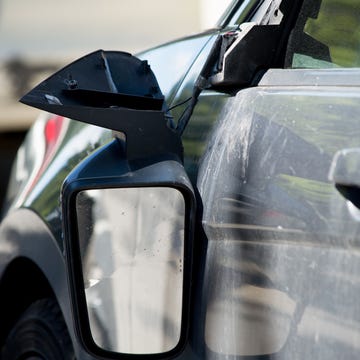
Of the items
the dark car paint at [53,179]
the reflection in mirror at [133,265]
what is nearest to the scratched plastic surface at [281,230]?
the reflection in mirror at [133,265]

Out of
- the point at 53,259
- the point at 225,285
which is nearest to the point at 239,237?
the point at 225,285

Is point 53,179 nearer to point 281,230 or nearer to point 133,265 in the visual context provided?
point 133,265

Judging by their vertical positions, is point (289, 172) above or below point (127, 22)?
above

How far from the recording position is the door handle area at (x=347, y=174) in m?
1.62

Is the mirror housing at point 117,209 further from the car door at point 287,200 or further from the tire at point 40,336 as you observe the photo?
the tire at point 40,336

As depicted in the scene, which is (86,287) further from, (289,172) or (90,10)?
(90,10)

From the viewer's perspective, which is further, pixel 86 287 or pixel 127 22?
pixel 127 22

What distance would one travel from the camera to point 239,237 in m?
1.94

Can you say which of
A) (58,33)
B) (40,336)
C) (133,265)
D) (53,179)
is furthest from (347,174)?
(58,33)

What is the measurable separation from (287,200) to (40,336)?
1.37 m

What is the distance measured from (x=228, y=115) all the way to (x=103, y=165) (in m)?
0.33

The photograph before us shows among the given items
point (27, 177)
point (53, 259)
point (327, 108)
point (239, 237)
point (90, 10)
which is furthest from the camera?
point (90, 10)

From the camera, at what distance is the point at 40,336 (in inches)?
115

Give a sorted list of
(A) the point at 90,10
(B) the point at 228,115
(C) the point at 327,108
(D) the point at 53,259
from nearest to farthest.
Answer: (C) the point at 327,108 → (B) the point at 228,115 → (D) the point at 53,259 → (A) the point at 90,10
